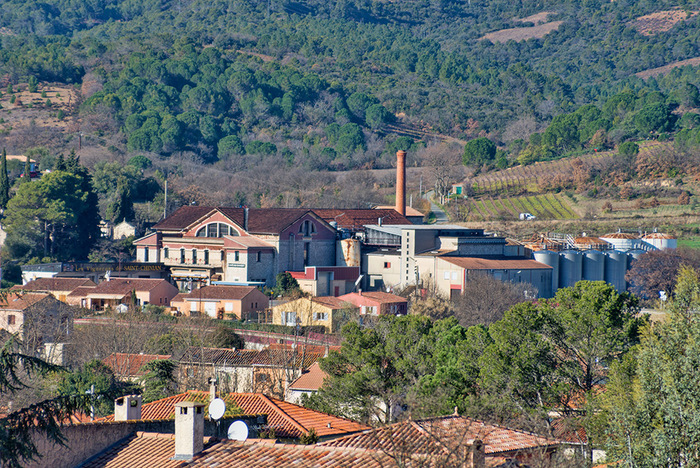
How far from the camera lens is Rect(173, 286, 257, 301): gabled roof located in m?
50.3

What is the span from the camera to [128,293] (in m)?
51.6

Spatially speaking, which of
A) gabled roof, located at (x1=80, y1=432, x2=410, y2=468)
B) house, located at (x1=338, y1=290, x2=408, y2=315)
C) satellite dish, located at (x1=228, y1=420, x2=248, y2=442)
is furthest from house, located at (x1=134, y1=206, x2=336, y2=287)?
gabled roof, located at (x1=80, y1=432, x2=410, y2=468)

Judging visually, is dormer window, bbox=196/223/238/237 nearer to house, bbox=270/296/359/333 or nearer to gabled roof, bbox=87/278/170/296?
gabled roof, bbox=87/278/170/296

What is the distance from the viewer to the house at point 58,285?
A: 170 ft

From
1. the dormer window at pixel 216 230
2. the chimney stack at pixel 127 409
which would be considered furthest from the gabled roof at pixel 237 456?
the dormer window at pixel 216 230

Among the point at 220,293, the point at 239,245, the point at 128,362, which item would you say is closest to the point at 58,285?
the point at 220,293

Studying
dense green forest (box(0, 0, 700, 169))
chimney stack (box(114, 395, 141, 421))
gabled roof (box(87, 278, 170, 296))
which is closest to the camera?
chimney stack (box(114, 395, 141, 421))

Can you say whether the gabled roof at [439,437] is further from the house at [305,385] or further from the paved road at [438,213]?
the paved road at [438,213]

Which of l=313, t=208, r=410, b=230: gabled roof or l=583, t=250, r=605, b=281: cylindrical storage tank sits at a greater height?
l=313, t=208, r=410, b=230: gabled roof

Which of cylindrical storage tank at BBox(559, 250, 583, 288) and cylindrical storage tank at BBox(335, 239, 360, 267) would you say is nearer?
cylindrical storage tank at BBox(335, 239, 360, 267)

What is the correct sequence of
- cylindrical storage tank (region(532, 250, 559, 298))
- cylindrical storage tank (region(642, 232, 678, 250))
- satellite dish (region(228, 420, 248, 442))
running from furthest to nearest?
cylindrical storage tank (region(642, 232, 678, 250))
cylindrical storage tank (region(532, 250, 559, 298))
satellite dish (region(228, 420, 248, 442))

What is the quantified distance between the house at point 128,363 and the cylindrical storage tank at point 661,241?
1701 inches

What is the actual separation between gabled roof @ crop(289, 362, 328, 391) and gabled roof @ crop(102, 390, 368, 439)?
287 inches

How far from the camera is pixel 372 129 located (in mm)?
142000
